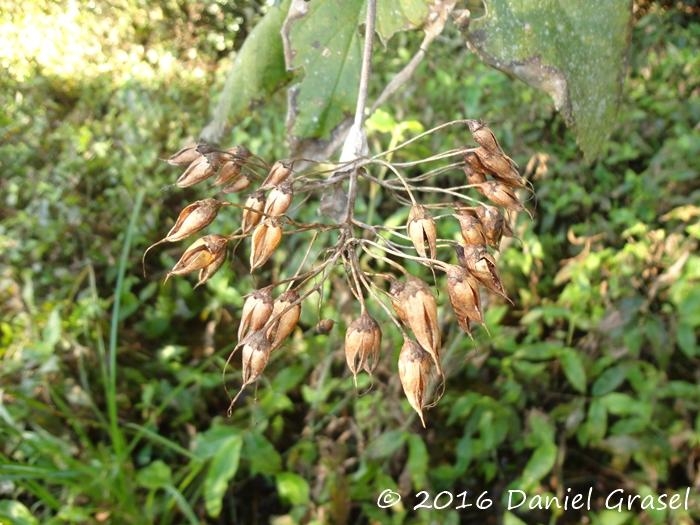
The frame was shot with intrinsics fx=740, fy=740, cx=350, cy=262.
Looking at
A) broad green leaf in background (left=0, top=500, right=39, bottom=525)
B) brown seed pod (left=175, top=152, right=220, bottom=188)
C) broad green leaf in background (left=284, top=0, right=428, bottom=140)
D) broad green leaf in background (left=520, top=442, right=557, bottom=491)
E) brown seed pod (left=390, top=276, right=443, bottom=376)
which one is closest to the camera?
brown seed pod (left=390, top=276, right=443, bottom=376)

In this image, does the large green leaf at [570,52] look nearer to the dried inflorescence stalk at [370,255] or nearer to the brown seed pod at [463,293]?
the dried inflorescence stalk at [370,255]

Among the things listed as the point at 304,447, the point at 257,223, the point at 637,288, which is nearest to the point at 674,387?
the point at 637,288

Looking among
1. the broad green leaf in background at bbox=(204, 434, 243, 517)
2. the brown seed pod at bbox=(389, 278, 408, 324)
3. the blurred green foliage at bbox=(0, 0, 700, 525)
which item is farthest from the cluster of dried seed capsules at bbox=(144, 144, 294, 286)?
the broad green leaf in background at bbox=(204, 434, 243, 517)

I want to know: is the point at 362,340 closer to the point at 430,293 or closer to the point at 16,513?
the point at 430,293

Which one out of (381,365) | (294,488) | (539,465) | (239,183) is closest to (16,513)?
(294,488)

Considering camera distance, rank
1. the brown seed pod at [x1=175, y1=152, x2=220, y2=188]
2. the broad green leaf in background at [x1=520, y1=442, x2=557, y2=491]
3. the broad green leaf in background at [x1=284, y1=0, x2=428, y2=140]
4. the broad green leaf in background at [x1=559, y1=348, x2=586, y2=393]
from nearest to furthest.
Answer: the brown seed pod at [x1=175, y1=152, x2=220, y2=188]
the broad green leaf in background at [x1=284, y1=0, x2=428, y2=140]
the broad green leaf in background at [x1=520, y1=442, x2=557, y2=491]
the broad green leaf in background at [x1=559, y1=348, x2=586, y2=393]

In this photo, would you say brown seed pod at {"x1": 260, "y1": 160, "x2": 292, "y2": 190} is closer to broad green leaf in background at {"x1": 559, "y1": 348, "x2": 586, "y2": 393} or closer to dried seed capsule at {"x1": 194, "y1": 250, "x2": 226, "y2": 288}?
dried seed capsule at {"x1": 194, "y1": 250, "x2": 226, "y2": 288}
